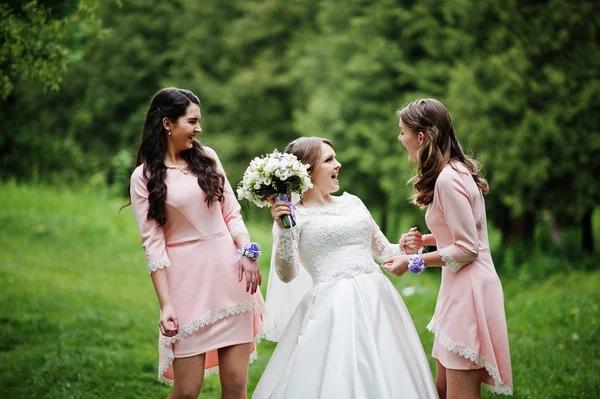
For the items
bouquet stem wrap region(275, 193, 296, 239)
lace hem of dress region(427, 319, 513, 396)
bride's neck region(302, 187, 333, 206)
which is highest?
bride's neck region(302, 187, 333, 206)

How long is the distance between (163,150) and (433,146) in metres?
1.95

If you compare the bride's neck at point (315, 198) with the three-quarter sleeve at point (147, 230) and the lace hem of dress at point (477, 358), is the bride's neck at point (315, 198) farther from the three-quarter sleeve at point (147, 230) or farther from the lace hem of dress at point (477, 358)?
the lace hem of dress at point (477, 358)

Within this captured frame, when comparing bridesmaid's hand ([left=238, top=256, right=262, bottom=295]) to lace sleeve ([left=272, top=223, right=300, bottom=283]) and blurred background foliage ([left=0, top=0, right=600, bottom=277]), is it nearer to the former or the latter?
lace sleeve ([left=272, top=223, right=300, bottom=283])

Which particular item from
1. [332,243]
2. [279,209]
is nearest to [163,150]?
[279,209]

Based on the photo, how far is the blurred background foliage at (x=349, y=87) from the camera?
1477cm

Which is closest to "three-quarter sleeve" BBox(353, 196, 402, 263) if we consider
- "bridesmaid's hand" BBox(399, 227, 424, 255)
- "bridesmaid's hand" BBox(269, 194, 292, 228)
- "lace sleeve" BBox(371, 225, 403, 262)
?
"lace sleeve" BBox(371, 225, 403, 262)

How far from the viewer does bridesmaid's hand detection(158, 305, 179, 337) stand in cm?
459

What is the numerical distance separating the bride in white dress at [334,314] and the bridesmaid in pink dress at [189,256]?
35 cm

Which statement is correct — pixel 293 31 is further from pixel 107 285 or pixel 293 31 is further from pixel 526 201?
pixel 107 285

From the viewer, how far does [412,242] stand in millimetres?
5402

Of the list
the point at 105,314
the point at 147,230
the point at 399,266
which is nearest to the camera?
the point at 147,230

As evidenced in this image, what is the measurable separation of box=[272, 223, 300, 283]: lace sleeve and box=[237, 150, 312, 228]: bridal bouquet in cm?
12

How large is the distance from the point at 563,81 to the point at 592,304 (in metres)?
6.12

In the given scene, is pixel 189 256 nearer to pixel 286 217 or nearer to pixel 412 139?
pixel 286 217
